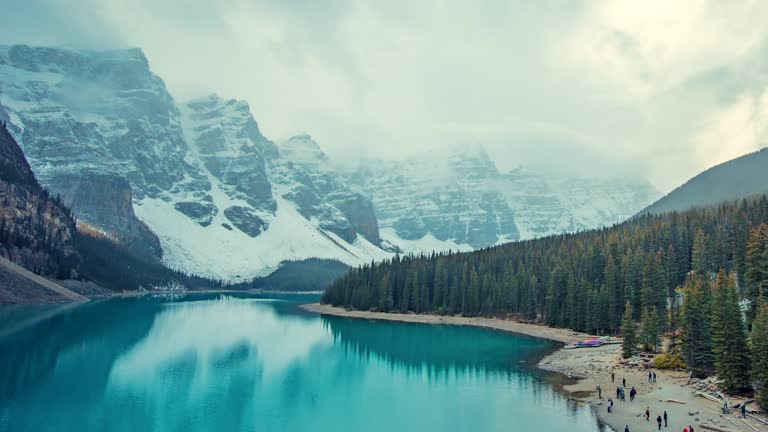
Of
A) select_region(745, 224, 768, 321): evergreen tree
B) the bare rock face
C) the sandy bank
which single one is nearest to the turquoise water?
the sandy bank

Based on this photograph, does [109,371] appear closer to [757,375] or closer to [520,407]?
[520,407]

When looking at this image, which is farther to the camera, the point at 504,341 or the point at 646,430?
the point at 504,341

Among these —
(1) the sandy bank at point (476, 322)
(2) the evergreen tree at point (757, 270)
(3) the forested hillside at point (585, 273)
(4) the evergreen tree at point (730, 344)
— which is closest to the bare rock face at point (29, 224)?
(1) the sandy bank at point (476, 322)

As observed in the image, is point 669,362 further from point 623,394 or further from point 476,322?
point 476,322

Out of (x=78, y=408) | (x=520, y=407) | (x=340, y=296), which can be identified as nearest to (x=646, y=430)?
(x=520, y=407)

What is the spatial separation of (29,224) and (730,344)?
180773 millimetres

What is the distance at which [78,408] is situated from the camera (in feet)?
151

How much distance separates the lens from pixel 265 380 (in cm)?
6338

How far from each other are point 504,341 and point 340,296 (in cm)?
8410

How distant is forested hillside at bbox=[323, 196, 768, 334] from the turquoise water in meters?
16.6

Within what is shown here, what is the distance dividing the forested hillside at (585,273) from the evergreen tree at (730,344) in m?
19.5

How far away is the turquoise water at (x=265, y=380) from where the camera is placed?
147 ft

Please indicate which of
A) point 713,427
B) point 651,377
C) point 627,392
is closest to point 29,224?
point 627,392

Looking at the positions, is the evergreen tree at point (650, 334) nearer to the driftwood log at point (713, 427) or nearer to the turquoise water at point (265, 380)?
the turquoise water at point (265, 380)
